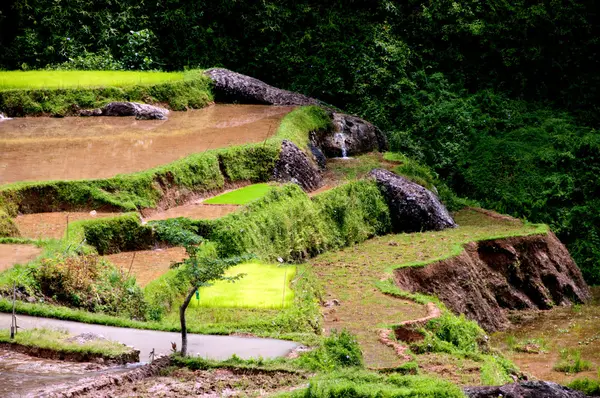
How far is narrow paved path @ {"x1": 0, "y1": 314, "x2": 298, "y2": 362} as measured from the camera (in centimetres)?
1169

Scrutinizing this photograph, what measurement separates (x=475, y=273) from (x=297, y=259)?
11.4ft

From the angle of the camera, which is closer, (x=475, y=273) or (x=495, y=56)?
(x=475, y=273)

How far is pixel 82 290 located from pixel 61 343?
7.69 ft

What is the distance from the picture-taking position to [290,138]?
22.8m

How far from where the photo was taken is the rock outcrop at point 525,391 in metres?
9.88

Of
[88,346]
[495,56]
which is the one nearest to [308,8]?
[495,56]

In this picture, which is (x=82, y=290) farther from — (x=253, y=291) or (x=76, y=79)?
(x=76, y=79)

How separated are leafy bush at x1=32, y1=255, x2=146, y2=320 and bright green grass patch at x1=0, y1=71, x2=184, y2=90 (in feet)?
42.3

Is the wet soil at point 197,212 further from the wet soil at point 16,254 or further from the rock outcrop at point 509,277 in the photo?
the rock outcrop at point 509,277

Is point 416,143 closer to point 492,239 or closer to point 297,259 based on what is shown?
point 492,239

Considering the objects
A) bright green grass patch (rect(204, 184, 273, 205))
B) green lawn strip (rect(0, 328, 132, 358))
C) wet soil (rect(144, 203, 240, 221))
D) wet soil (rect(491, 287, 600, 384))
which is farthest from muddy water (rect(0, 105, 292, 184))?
wet soil (rect(491, 287, 600, 384))

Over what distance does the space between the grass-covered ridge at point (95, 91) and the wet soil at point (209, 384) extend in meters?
16.0

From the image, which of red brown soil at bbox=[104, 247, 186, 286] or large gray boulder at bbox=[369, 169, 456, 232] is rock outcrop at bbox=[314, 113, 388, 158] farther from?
red brown soil at bbox=[104, 247, 186, 286]

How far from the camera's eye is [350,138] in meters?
25.4
